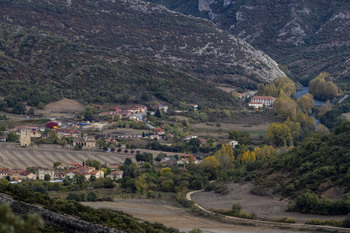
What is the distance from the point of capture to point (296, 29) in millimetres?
160625

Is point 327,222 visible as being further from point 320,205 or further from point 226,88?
point 226,88

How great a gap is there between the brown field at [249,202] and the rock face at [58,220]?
18.1 metres

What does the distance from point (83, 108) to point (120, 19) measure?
48749mm

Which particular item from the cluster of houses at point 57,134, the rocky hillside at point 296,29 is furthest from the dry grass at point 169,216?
the rocky hillside at point 296,29

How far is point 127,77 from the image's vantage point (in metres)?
103

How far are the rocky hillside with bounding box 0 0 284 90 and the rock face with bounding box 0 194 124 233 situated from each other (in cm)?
9509

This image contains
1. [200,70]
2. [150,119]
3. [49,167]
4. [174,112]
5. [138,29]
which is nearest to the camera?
[49,167]

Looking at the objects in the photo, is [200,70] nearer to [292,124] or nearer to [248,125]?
[248,125]

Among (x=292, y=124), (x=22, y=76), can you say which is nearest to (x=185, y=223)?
(x=292, y=124)

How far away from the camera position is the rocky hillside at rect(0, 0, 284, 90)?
123 metres

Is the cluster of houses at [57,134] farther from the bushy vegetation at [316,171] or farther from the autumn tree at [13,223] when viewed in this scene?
the autumn tree at [13,223]

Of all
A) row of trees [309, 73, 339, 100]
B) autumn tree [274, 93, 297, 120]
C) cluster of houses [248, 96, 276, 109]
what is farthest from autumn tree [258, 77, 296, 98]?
autumn tree [274, 93, 297, 120]

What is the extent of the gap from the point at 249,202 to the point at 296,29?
121m

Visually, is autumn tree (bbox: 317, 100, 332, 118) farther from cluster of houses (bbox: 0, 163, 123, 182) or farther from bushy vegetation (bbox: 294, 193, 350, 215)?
bushy vegetation (bbox: 294, 193, 350, 215)
